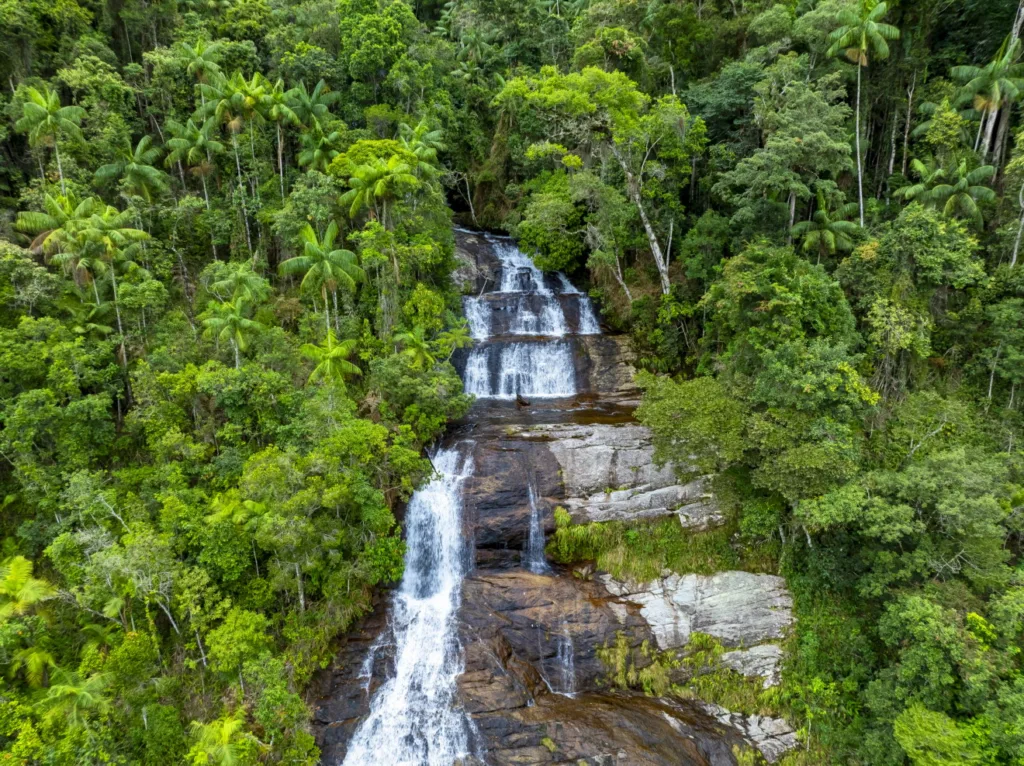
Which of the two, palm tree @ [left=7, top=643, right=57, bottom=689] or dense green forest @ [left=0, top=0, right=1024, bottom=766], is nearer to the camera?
dense green forest @ [left=0, top=0, right=1024, bottom=766]

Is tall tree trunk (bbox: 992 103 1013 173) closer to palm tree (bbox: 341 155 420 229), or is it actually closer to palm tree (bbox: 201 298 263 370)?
palm tree (bbox: 341 155 420 229)

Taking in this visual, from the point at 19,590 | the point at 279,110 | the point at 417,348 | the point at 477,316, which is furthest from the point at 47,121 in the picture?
the point at 477,316

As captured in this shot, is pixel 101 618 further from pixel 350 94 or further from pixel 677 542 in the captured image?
pixel 350 94

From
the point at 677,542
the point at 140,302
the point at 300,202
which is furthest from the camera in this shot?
the point at 300,202

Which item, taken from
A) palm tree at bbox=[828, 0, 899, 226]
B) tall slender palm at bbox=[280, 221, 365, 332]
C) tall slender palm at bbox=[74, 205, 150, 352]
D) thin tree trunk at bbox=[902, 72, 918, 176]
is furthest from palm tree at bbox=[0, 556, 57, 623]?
thin tree trunk at bbox=[902, 72, 918, 176]

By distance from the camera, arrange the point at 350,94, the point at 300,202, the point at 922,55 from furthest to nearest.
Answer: the point at 350,94 → the point at 300,202 → the point at 922,55

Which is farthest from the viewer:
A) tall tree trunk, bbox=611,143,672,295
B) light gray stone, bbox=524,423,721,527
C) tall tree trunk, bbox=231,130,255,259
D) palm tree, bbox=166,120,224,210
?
tall tree trunk, bbox=231,130,255,259

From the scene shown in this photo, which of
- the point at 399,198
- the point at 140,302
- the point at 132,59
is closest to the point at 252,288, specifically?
the point at 140,302

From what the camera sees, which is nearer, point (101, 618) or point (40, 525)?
point (101, 618)
